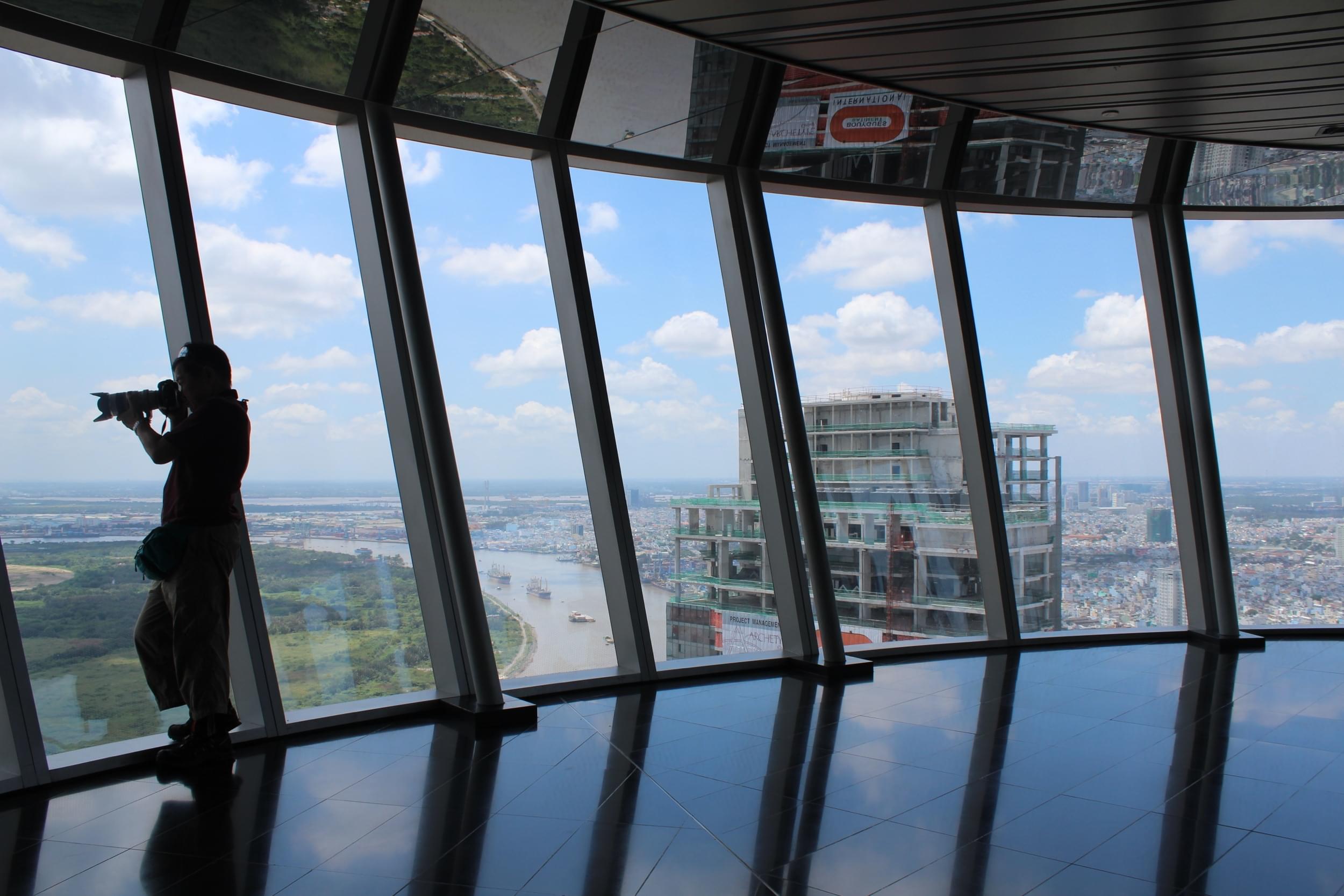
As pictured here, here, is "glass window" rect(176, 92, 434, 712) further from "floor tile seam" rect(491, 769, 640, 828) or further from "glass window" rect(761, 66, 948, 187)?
"glass window" rect(761, 66, 948, 187)

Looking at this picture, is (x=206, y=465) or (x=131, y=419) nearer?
(x=131, y=419)

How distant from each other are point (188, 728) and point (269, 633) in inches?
27.5

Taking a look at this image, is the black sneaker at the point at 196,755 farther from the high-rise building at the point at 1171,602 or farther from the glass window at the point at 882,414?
the high-rise building at the point at 1171,602

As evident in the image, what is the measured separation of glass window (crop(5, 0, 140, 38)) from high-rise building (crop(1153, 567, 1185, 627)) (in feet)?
23.9

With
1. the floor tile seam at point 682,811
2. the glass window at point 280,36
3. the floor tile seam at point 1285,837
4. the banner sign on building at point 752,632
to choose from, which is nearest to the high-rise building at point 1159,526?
the banner sign on building at point 752,632

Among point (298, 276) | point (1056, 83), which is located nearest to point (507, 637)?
point (298, 276)

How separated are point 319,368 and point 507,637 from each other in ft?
5.81

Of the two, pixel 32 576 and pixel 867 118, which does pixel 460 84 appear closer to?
pixel 867 118

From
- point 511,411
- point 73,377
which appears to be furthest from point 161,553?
point 511,411

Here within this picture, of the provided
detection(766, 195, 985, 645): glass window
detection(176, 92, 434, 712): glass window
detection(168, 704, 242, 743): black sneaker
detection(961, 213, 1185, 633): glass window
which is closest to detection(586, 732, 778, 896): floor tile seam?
detection(176, 92, 434, 712): glass window

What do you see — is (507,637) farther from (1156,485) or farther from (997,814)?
(1156,485)

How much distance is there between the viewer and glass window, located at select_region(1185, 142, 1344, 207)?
5730 millimetres

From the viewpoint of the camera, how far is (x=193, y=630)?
11.5 feet

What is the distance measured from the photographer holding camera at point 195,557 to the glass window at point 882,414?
12.5 feet
